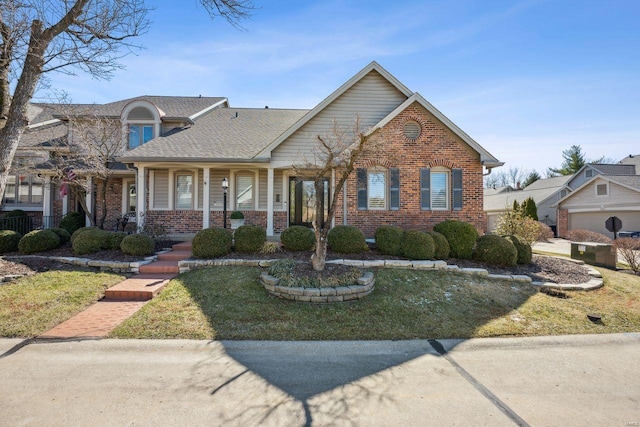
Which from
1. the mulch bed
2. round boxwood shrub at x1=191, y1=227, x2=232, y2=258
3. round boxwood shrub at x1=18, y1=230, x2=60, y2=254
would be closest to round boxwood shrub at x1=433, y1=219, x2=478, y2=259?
the mulch bed

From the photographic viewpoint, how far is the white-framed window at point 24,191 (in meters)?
13.2

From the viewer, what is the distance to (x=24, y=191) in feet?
43.8

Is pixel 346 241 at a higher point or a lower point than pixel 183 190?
lower

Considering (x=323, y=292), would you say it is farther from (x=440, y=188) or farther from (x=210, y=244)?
(x=440, y=188)

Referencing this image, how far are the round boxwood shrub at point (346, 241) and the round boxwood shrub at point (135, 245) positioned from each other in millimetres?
5085

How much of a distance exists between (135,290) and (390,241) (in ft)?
20.0

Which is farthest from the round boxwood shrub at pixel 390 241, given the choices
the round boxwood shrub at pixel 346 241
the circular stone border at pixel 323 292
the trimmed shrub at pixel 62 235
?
the trimmed shrub at pixel 62 235

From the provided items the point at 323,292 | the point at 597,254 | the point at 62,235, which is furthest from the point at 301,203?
the point at 597,254

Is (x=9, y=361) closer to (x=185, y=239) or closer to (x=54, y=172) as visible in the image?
(x=185, y=239)

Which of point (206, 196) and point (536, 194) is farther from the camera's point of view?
point (536, 194)

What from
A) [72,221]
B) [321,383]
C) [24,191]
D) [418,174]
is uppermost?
[418,174]

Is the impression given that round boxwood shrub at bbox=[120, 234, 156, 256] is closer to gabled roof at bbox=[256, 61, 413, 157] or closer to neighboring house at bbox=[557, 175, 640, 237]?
gabled roof at bbox=[256, 61, 413, 157]

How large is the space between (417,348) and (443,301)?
6.54 feet

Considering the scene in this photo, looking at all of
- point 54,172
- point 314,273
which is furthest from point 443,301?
point 54,172
